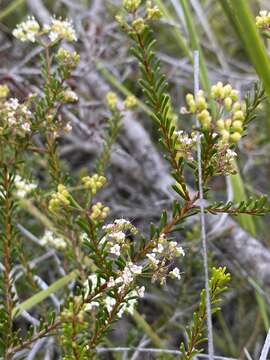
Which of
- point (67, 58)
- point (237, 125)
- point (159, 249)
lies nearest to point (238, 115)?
point (237, 125)

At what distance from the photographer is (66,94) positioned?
894 millimetres

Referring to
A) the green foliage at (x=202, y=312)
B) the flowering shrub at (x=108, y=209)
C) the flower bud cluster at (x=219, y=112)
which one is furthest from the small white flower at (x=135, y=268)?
the flower bud cluster at (x=219, y=112)

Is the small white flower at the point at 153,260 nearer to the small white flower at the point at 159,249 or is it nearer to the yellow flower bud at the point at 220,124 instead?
the small white flower at the point at 159,249

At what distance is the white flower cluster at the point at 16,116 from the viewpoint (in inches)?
31.8

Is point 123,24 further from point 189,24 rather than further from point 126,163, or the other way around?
point 126,163

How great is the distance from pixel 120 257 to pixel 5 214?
26cm

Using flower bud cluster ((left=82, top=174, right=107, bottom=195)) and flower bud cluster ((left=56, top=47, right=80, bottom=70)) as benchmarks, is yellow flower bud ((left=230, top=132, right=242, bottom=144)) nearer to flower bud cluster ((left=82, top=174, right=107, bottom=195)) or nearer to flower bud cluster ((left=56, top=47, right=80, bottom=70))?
flower bud cluster ((left=82, top=174, right=107, bottom=195))

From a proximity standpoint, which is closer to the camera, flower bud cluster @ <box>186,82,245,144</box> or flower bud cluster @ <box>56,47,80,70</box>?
flower bud cluster @ <box>186,82,245,144</box>

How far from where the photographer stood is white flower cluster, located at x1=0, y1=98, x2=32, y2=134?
2.65 feet

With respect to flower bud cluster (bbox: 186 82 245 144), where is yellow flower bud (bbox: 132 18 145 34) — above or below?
above

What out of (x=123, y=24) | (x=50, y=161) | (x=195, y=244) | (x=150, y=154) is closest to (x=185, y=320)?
(x=195, y=244)

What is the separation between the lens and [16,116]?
0.83m

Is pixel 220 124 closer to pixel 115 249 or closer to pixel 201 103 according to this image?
pixel 201 103

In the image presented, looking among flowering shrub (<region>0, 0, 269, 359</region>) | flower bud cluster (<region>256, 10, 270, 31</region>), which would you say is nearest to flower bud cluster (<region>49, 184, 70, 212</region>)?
flowering shrub (<region>0, 0, 269, 359</region>)
